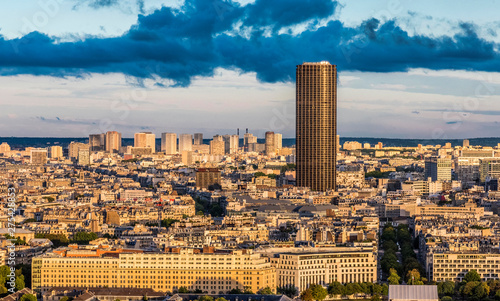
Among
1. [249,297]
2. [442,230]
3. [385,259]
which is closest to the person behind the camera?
[249,297]

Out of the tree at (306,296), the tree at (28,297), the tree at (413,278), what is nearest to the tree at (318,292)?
the tree at (306,296)

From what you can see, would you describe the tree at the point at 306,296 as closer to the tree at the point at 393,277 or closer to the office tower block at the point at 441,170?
the tree at the point at 393,277

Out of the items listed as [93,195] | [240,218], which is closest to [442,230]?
[240,218]

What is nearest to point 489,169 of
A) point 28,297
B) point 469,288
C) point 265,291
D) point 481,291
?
point 469,288

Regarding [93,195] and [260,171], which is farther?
[260,171]

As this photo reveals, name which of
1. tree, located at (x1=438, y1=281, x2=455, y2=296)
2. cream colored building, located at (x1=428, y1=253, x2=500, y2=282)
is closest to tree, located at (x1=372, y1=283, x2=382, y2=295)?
tree, located at (x1=438, y1=281, x2=455, y2=296)

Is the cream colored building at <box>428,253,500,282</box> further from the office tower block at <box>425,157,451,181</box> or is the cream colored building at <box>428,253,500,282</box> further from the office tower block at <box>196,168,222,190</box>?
the office tower block at <box>425,157,451,181</box>

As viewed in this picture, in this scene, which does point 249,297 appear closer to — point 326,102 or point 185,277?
point 185,277
